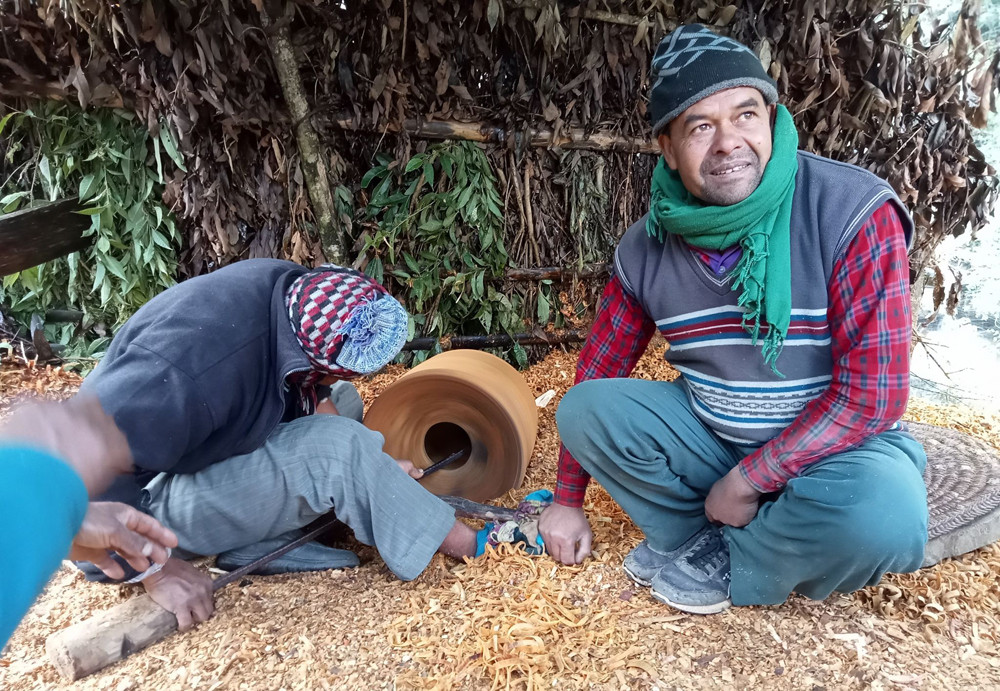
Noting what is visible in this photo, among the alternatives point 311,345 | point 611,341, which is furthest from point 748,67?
point 311,345

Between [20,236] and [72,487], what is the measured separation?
2821mm

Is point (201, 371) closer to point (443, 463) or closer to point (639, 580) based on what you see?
point (443, 463)

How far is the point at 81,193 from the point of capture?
302cm

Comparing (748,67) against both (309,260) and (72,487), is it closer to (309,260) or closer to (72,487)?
(72,487)

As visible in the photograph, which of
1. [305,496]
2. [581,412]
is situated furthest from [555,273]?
[305,496]

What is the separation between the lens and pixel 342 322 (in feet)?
5.36

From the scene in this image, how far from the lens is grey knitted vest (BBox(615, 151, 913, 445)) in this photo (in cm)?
139

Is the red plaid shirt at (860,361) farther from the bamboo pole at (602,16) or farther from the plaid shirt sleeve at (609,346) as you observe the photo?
the bamboo pole at (602,16)

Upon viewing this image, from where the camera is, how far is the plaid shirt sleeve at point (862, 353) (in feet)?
4.34

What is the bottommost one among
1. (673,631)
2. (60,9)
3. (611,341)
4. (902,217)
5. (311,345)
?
(673,631)

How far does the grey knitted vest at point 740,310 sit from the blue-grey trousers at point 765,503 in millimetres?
122

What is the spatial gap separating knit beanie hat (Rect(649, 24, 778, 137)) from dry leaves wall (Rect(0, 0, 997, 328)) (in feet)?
5.27

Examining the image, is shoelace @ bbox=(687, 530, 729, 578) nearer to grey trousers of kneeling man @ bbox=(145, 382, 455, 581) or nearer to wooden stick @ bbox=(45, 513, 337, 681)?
grey trousers of kneeling man @ bbox=(145, 382, 455, 581)

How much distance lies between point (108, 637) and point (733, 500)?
5.34 ft
